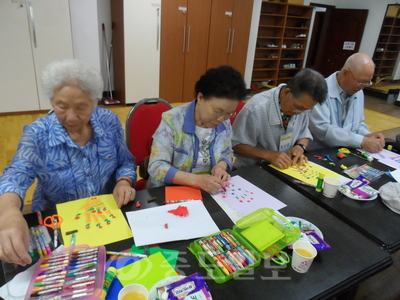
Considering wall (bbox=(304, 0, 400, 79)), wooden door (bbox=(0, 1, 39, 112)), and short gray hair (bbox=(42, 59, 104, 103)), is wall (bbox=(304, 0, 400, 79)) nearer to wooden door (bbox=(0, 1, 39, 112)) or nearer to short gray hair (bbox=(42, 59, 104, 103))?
wooden door (bbox=(0, 1, 39, 112))

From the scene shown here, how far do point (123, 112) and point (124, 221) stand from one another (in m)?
3.72

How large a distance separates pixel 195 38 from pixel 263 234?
467cm

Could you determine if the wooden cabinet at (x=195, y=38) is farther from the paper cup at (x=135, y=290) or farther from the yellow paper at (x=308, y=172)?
the paper cup at (x=135, y=290)

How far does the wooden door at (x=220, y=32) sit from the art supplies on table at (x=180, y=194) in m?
4.44

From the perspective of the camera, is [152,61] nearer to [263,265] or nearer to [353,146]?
[353,146]

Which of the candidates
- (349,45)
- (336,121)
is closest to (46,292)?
(336,121)

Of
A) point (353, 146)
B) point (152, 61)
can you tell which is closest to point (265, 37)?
point (152, 61)

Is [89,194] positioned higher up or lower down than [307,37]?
lower down

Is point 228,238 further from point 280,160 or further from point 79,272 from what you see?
point 280,160

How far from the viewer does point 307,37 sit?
7273 millimetres

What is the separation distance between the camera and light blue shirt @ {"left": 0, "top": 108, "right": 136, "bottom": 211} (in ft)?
3.55

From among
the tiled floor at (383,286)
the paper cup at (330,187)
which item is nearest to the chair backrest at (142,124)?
the paper cup at (330,187)

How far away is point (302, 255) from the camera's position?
855mm

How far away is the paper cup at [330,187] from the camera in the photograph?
4.20 ft
